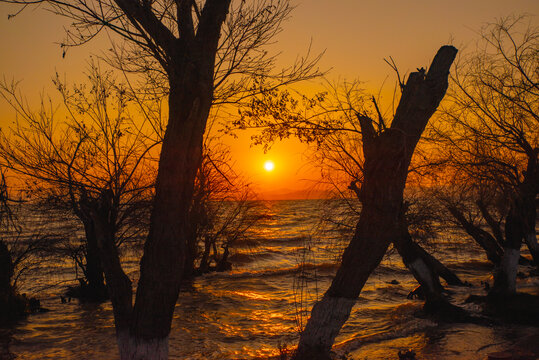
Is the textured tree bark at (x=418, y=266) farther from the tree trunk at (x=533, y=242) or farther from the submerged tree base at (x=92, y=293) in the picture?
the submerged tree base at (x=92, y=293)

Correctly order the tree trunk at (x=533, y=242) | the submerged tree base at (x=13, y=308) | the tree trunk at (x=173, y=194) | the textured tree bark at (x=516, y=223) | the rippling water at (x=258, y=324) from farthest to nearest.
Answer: the tree trunk at (x=533, y=242) → the submerged tree base at (x=13, y=308) → the textured tree bark at (x=516, y=223) → the rippling water at (x=258, y=324) → the tree trunk at (x=173, y=194)

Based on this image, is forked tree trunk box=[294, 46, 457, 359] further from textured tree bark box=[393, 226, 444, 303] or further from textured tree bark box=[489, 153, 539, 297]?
textured tree bark box=[489, 153, 539, 297]

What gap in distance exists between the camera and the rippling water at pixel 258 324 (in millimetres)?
11062

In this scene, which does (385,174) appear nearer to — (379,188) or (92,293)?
(379,188)

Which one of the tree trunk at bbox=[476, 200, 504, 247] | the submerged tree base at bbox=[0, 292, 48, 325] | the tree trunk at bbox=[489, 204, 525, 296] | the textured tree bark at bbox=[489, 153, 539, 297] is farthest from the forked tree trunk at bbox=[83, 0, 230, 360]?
the tree trunk at bbox=[476, 200, 504, 247]

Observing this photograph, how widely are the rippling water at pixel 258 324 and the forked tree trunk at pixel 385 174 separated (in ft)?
2.98

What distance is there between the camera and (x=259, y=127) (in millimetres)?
8406

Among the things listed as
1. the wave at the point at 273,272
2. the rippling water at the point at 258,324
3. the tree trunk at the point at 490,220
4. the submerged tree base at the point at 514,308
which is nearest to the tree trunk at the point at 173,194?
the rippling water at the point at 258,324

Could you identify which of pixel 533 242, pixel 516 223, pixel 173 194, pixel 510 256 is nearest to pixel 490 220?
pixel 533 242

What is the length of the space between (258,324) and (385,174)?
10143mm

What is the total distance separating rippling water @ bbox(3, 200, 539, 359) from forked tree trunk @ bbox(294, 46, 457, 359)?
2.98 ft

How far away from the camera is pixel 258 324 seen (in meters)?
15.1

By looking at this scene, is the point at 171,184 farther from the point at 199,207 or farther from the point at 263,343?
the point at 199,207

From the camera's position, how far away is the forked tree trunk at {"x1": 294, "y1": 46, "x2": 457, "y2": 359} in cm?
676
